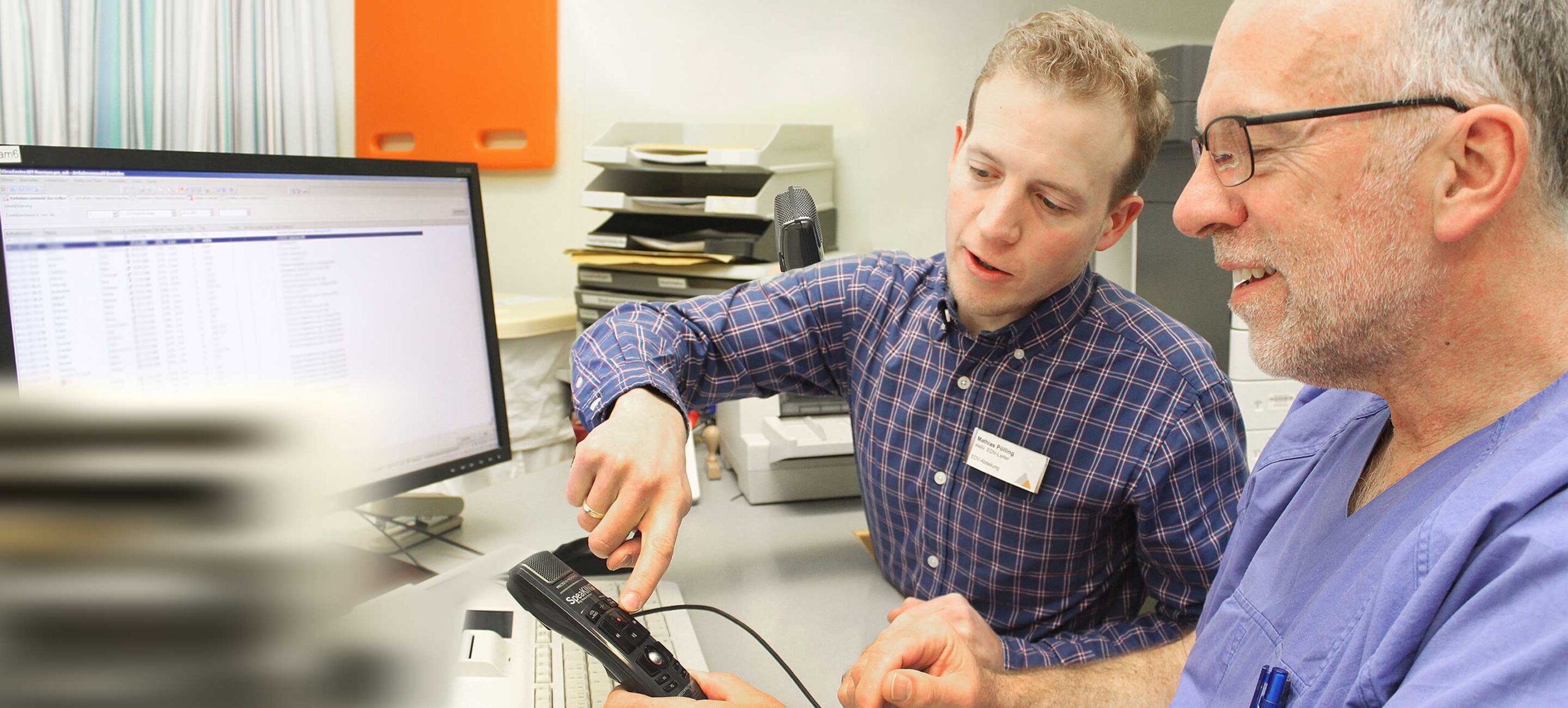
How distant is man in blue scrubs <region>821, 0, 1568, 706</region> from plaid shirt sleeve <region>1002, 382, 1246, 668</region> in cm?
24

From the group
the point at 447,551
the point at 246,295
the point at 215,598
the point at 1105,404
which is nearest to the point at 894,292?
the point at 1105,404

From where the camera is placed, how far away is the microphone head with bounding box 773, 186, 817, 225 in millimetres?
1098

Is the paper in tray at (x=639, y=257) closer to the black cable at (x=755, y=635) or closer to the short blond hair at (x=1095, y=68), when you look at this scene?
the short blond hair at (x=1095, y=68)

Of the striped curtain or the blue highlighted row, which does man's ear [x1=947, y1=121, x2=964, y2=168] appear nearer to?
the blue highlighted row

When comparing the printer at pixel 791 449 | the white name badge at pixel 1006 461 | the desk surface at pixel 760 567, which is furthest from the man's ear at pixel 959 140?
the desk surface at pixel 760 567

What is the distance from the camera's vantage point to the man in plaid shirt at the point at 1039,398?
3.32 feet

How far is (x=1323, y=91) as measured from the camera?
0.64m

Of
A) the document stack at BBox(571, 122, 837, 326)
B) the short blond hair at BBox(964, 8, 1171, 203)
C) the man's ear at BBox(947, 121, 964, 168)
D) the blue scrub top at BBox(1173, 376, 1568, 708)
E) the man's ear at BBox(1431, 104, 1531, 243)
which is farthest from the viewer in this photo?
the document stack at BBox(571, 122, 837, 326)

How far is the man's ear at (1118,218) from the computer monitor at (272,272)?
75 cm

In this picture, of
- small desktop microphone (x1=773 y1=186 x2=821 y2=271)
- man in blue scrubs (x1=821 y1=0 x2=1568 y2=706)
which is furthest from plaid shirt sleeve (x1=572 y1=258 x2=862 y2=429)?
man in blue scrubs (x1=821 y1=0 x2=1568 y2=706)

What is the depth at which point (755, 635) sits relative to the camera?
3.13ft

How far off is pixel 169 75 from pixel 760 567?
1.39m

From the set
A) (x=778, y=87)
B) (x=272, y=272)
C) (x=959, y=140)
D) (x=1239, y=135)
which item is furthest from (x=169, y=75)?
(x=1239, y=135)

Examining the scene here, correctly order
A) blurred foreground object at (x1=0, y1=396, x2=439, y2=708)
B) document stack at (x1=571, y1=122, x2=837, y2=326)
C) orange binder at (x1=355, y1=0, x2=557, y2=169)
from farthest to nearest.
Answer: orange binder at (x1=355, y1=0, x2=557, y2=169)
document stack at (x1=571, y1=122, x2=837, y2=326)
blurred foreground object at (x1=0, y1=396, x2=439, y2=708)
